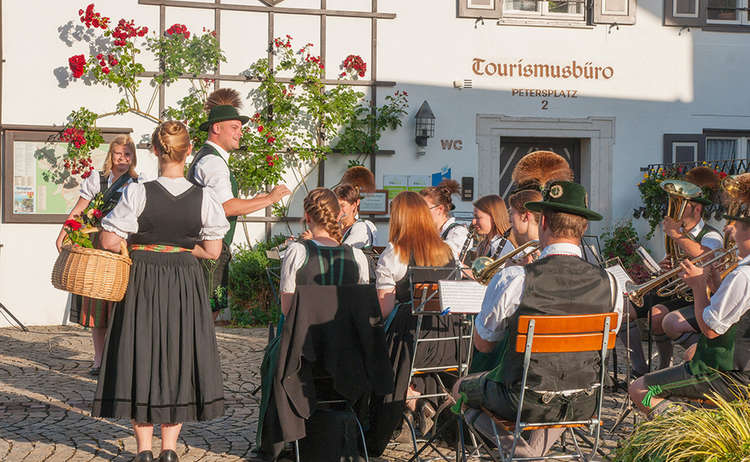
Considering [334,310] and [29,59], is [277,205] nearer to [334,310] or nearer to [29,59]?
[29,59]

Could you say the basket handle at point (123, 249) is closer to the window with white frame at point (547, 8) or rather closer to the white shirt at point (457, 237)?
the white shirt at point (457, 237)

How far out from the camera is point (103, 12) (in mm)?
10836

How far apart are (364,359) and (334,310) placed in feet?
1.10

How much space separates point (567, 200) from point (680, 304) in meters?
3.60

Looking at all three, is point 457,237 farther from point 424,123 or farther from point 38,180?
point 38,180

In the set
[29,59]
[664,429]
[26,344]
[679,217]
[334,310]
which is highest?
[29,59]

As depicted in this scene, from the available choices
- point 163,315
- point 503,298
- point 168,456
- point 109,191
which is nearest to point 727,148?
point 109,191

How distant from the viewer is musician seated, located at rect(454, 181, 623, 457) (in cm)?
371

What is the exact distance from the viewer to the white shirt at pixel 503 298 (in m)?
3.70

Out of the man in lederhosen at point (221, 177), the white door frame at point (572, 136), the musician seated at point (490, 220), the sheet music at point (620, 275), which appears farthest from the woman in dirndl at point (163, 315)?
the white door frame at point (572, 136)

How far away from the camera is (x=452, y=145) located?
1170 cm

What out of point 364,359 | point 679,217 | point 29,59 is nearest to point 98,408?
point 364,359

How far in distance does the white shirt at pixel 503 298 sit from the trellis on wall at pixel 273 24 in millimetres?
7659

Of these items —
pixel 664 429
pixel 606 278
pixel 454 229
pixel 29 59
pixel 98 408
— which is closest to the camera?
pixel 664 429
